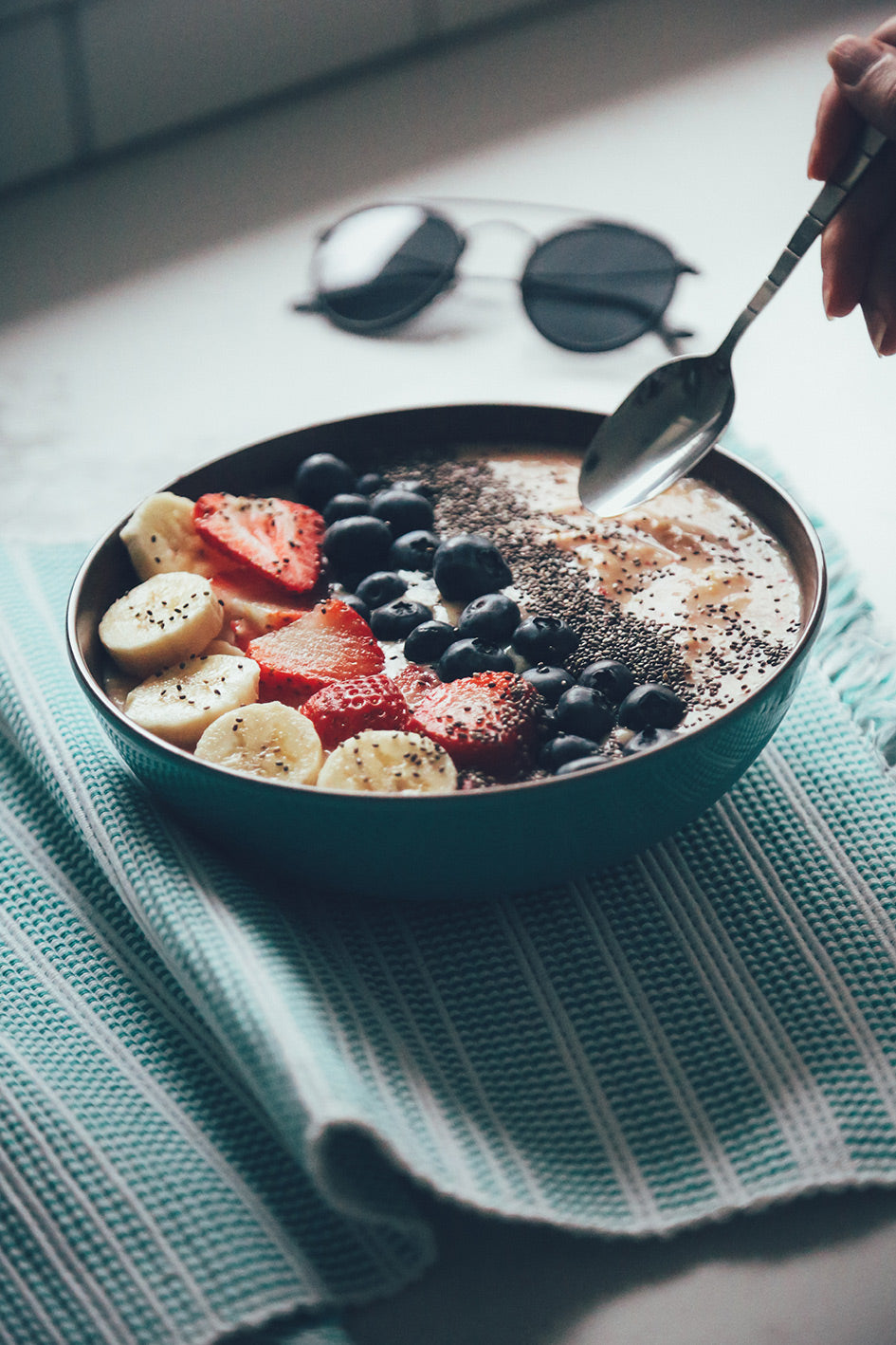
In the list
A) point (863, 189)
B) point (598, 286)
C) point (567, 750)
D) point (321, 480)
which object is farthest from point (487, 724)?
point (598, 286)

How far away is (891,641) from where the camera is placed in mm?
1175

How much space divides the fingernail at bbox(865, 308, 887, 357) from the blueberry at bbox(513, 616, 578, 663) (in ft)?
1.12

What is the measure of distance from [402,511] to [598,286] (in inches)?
30.0

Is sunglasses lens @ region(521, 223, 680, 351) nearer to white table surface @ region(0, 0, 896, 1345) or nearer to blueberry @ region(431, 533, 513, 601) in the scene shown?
white table surface @ region(0, 0, 896, 1345)

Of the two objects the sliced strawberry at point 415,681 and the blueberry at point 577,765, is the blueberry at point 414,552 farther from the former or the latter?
the blueberry at point 577,765

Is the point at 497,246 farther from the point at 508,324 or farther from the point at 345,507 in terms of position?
the point at 345,507

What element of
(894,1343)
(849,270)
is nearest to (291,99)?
(849,270)

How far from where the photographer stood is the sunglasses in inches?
68.4

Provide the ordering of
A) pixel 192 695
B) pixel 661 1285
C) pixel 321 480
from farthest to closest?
1. pixel 321 480
2. pixel 192 695
3. pixel 661 1285

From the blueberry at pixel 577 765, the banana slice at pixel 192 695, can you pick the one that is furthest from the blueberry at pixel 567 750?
the banana slice at pixel 192 695

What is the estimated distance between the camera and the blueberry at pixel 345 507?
1.15 meters

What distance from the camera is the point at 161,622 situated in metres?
1.01

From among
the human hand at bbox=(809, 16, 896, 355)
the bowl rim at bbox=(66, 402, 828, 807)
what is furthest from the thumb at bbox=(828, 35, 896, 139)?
the bowl rim at bbox=(66, 402, 828, 807)

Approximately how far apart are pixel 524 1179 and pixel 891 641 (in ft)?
2.07
